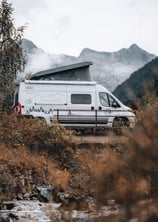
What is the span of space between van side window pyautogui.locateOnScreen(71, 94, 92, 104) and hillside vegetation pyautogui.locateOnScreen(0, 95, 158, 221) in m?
1.41

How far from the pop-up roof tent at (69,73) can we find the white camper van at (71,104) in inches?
272

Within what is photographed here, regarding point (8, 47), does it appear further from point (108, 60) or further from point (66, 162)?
point (108, 60)

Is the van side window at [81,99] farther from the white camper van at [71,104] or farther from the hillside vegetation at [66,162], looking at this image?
the hillside vegetation at [66,162]

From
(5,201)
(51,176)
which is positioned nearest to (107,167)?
(5,201)

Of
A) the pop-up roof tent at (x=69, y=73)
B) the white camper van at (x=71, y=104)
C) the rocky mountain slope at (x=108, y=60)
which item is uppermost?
the rocky mountain slope at (x=108, y=60)

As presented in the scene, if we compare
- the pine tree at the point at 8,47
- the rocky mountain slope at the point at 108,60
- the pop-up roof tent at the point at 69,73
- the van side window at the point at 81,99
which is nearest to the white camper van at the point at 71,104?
the van side window at the point at 81,99

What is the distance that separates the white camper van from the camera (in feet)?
80.9

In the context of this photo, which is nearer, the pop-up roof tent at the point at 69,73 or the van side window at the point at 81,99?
the van side window at the point at 81,99

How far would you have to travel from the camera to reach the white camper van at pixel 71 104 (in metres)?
24.6

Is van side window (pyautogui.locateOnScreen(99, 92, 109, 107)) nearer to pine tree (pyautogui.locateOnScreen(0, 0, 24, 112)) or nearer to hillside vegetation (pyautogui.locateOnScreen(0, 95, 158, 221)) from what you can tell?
hillside vegetation (pyautogui.locateOnScreen(0, 95, 158, 221))

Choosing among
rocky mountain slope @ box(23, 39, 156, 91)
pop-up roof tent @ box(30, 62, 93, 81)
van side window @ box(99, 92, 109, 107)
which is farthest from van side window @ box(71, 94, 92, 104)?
rocky mountain slope @ box(23, 39, 156, 91)

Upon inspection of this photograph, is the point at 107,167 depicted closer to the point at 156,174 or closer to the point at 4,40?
the point at 156,174

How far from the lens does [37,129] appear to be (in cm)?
2459

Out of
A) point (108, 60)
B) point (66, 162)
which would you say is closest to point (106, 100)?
point (66, 162)
